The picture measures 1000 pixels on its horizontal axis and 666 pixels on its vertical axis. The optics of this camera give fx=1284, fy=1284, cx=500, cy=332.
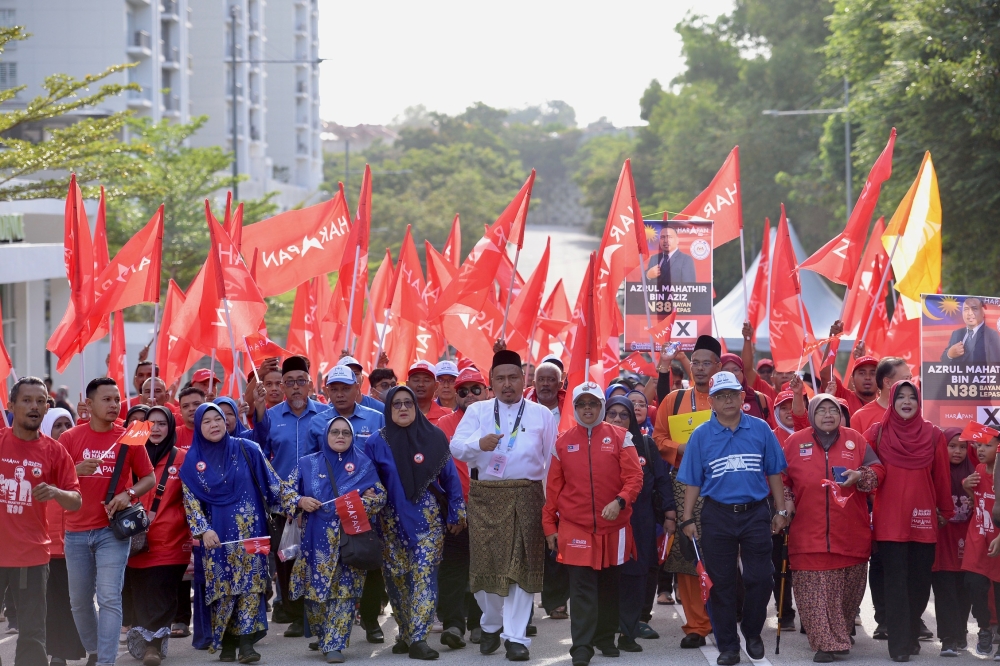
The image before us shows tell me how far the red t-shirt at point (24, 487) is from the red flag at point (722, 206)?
660 cm

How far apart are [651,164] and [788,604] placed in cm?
5852

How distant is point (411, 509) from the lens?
8.53 meters

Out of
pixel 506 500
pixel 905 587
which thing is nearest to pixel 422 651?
pixel 506 500

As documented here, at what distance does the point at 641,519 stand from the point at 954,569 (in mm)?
2065

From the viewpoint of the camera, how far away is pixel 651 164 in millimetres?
66500

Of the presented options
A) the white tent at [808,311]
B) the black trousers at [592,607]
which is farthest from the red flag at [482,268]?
the white tent at [808,311]

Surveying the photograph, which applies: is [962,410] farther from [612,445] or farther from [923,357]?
[612,445]

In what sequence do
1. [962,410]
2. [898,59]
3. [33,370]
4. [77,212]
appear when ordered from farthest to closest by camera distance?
[33,370] < [898,59] < [77,212] < [962,410]

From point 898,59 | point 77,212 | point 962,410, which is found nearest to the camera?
point 962,410

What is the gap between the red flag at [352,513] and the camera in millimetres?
8250

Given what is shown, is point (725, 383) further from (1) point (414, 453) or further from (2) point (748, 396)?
(1) point (414, 453)

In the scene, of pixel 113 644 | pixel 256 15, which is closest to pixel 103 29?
pixel 256 15

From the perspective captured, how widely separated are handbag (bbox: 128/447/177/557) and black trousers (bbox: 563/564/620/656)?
9.05 feet

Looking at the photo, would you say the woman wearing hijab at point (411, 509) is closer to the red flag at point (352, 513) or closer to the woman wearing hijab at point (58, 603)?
the red flag at point (352, 513)
